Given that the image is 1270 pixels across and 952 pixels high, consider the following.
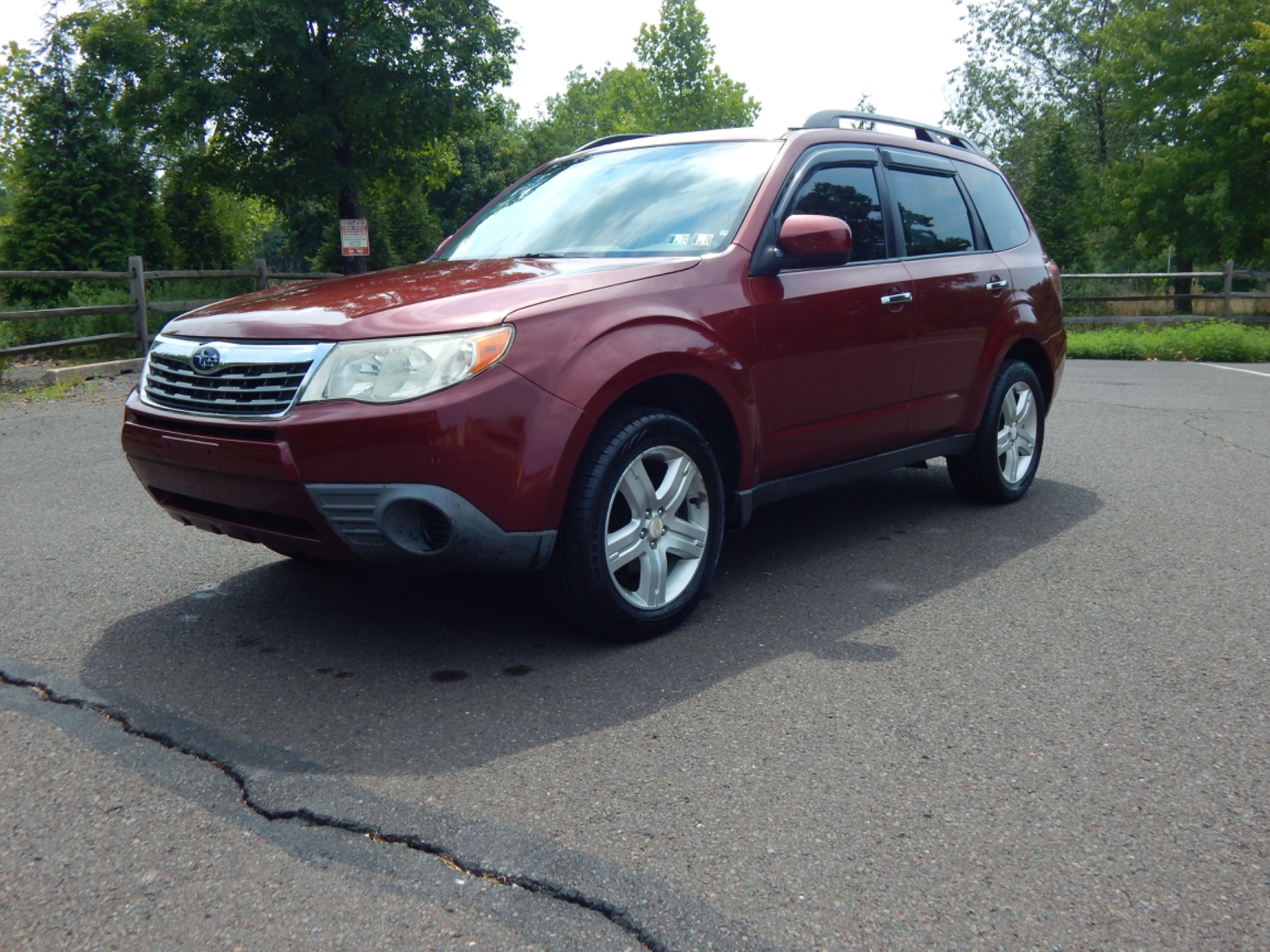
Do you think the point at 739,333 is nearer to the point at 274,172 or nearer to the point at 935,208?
the point at 935,208

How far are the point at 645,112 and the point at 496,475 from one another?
57995 millimetres

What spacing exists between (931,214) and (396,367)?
3085 mm

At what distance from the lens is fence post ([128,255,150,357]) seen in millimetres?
14469

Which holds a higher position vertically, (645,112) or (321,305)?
(645,112)

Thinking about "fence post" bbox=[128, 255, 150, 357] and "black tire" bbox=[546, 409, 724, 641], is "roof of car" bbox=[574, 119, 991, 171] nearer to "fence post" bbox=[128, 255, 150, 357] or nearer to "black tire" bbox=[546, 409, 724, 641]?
"black tire" bbox=[546, 409, 724, 641]

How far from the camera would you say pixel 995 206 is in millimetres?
6027

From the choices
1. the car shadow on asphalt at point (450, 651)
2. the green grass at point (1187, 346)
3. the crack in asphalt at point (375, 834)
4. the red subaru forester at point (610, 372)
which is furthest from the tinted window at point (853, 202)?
the green grass at point (1187, 346)

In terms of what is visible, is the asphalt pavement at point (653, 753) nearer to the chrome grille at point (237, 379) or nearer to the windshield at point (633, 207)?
the chrome grille at point (237, 379)

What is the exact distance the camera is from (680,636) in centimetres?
397

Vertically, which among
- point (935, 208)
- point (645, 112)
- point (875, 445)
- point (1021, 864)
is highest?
point (645, 112)

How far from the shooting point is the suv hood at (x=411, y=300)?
344 centimetres

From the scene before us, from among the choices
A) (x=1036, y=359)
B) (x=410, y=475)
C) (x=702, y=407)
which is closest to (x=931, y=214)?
(x=1036, y=359)

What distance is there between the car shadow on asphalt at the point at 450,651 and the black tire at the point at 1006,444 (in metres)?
0.52

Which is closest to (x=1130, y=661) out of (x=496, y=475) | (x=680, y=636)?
(x=680, y=636)
